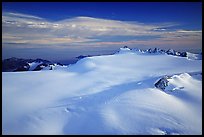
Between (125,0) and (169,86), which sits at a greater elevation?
(125,0)

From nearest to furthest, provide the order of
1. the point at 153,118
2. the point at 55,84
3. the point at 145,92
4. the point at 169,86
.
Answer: the point at 153,118 < the point at 145,92 < the point at 169,86 < the point at 55,84

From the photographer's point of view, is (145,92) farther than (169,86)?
No

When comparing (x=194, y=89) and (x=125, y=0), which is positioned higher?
(x=125, y=0)

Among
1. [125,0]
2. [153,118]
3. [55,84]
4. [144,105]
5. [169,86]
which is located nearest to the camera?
[125,0]

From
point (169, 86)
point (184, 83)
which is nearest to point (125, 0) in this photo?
point (169, 86)

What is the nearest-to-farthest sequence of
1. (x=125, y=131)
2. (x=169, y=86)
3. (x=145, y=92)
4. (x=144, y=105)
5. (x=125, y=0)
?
(x=125, y=0)
(x=125, y=131)
(x=144, y=105)
(x=145, y=92)
(x=169, y=86)

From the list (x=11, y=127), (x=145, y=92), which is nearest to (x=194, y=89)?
(x=145, y=92)

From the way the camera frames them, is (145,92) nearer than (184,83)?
Yes

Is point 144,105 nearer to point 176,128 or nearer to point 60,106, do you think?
point 176,128

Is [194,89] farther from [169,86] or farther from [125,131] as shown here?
[125,131]
